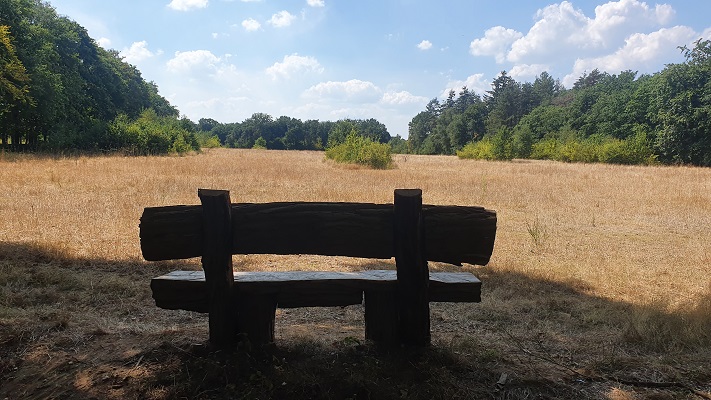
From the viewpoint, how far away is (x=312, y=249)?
8.73 ft

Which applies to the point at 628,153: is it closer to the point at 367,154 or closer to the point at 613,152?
the point at 613,152

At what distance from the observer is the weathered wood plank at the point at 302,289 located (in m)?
2.70

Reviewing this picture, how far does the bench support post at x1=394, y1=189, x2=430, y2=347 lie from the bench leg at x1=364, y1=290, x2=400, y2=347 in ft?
0.12

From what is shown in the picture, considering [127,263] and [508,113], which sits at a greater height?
[508,113]

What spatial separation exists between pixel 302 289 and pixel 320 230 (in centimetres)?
40

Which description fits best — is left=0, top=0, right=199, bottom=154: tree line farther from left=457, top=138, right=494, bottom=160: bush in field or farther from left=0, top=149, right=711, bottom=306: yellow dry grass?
left=457, top=138, right=494, bottom=160: bush in field

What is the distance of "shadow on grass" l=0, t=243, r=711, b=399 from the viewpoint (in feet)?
7.95

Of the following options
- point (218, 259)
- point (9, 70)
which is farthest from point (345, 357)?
point (9, 70)

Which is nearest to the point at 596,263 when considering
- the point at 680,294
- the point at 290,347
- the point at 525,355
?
the point at 680,294

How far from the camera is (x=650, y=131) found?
46000 mm

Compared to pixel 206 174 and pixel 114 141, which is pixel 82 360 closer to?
pixel 206 174

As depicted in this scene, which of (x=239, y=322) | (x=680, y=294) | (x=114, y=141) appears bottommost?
(x=680, y=294)

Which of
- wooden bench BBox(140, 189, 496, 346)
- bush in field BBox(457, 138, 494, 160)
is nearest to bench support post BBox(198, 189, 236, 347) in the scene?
wooden bench BBox(140, 189, 496, 346)

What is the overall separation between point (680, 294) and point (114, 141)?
3708 centimetres
